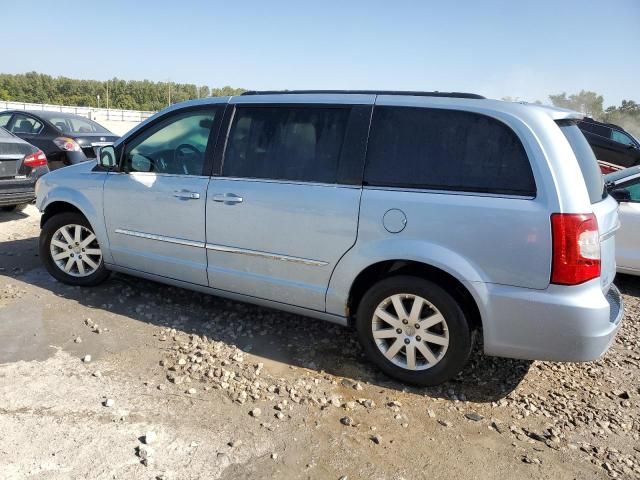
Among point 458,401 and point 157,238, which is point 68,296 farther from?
point 458,401

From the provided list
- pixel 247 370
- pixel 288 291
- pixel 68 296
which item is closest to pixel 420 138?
pixel 288 291

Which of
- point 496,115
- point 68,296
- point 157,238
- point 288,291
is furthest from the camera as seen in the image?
point 68,296

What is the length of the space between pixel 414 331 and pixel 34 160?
6.35m

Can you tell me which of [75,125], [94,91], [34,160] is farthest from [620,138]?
[94,91]

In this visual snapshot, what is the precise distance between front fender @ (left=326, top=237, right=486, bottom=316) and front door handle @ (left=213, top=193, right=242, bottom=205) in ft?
3.06

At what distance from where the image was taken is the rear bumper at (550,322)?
9.44 ft

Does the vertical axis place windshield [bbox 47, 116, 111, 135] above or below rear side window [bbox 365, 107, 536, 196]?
below

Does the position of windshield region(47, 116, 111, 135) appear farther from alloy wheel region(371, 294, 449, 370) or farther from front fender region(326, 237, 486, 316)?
alloy wheel region(371, 294, 449, 370)

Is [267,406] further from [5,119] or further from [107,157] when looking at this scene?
[5,119]

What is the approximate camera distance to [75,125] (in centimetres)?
1012

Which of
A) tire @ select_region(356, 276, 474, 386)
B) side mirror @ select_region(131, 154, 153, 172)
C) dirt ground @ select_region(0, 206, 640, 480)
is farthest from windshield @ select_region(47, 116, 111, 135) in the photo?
tire @ select_region(356, 276, 474, 386)

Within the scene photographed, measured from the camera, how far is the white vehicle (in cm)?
530

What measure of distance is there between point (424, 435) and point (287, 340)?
140 cm

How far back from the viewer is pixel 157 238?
4215mm
